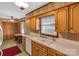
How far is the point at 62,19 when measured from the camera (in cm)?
216

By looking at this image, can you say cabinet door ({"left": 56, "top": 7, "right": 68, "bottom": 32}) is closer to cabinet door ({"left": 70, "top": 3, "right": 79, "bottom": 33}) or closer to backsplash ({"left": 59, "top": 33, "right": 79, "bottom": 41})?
cabinet door ({"left": 70, "top": 3, "right": 79, "bottom": 33})

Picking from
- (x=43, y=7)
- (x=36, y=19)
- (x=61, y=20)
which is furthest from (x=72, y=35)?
(x=36, y=19)

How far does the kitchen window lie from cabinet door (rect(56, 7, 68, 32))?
590mm

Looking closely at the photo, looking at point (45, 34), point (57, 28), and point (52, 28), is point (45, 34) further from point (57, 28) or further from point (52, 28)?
point (57, 28)

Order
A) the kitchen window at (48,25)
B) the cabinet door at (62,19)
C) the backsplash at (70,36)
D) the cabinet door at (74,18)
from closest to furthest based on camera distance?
1. the cabinet door at (74,18)
2. the cabinet door at (62,19)
3. the backsplash at (70,36)
4. the kitchen window at (48,25)

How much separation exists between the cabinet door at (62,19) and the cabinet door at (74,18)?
0.15 m

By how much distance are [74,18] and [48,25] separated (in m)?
1.54

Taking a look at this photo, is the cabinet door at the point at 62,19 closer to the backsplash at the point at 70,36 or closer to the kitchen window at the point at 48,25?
the backsplash at the point at 70,36

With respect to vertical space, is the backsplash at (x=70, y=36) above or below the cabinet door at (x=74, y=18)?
below

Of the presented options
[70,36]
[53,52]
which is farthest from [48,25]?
[53,52]

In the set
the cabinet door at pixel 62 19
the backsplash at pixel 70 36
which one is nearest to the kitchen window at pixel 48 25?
the backsplash at pixel 70 36

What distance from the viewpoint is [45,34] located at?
346cm

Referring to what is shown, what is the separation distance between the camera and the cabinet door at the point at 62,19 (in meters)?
2.03

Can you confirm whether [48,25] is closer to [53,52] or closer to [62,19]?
[62,19]
